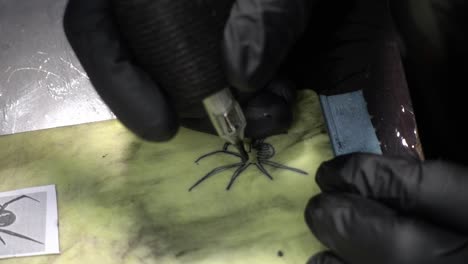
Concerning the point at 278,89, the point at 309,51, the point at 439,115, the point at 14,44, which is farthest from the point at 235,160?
the point at 14,44

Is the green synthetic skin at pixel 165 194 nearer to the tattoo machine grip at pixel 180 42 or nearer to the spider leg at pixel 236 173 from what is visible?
the spider leg at pixel 236 173

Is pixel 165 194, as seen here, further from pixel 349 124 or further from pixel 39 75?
pixel 39 75

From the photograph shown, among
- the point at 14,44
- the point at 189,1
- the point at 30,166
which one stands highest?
the point at 189,1

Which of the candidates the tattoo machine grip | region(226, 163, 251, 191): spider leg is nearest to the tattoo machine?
the tattoo machine grip

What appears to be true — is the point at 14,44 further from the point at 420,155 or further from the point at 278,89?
the point at 420,155

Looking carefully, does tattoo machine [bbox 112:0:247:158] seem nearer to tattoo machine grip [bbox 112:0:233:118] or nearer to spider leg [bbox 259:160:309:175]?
tattoo machine grip [bbox 112:0:233:118]
